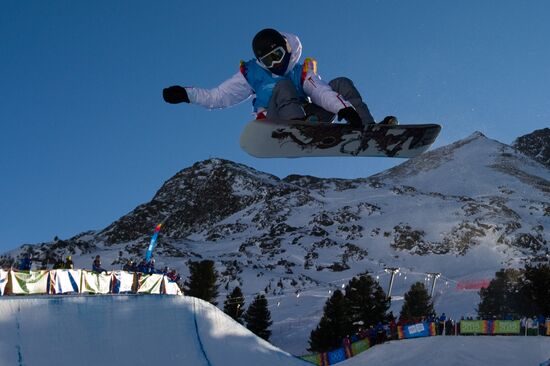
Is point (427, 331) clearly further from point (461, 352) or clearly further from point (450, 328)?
point (461, 352)

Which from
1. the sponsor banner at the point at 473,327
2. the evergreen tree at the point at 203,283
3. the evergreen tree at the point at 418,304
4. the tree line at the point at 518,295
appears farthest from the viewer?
the evergreen tree at the point at 203,283

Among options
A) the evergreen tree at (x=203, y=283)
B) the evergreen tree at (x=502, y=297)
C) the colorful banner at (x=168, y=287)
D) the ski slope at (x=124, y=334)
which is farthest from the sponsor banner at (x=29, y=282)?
the evergreen tree at (x=502, y=297)

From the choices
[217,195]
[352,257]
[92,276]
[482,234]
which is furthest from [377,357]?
[217,195]

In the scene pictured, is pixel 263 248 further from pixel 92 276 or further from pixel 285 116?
pixel 285 116

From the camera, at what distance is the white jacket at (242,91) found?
7.24 m

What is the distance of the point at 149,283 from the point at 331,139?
12420 mm

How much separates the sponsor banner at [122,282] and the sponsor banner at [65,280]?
141 centimetres

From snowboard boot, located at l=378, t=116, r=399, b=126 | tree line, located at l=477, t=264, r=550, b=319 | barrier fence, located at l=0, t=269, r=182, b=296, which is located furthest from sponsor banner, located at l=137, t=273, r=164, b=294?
tree line, located at l=477, t=264, r=550, b=319

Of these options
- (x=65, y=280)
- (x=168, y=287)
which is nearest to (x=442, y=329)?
(x=168, y=287)

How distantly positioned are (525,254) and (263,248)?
121 feet

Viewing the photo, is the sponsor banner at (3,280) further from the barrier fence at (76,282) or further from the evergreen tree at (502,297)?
the evergreen tree at (502,297)

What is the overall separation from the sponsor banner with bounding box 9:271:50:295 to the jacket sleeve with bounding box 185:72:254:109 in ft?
28.3

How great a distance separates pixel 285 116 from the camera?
7234 mm

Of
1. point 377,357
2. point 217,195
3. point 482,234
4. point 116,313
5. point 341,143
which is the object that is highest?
point 217,195
